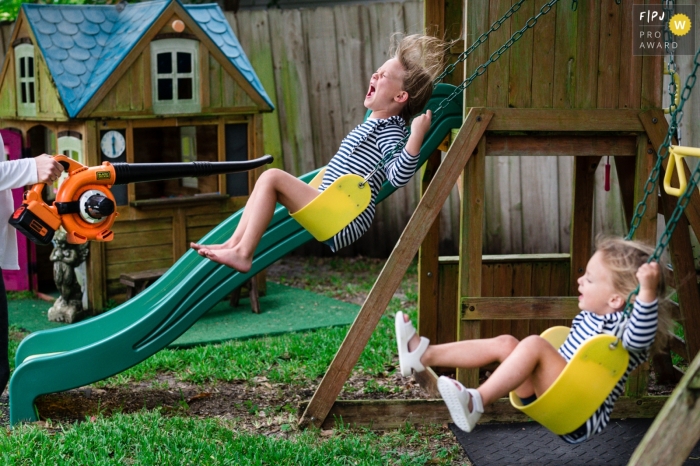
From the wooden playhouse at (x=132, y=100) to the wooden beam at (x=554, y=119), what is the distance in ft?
11.9

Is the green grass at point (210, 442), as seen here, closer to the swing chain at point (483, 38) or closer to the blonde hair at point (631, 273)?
the blonde hair at point (631, 273)

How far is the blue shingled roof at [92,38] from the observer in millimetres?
7105

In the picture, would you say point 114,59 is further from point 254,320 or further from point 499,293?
point 499,293

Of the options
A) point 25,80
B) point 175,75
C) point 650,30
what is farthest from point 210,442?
point 25,80

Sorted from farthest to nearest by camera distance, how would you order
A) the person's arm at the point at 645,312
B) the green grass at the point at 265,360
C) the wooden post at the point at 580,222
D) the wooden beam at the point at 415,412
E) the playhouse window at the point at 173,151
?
1. the playhouse window at the point at 173,151
2. the green grass at the point at 265,360
3. the wooden post at the point at 580,222
4. the wooden beam at the point at 415,412
5. the person's arm at the point at 645,312

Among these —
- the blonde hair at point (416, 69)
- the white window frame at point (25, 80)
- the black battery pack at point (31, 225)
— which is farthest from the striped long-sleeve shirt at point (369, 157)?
the white window frame at point (25, 80)

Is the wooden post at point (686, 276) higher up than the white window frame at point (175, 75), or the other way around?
the white window frame at point (175, 75)

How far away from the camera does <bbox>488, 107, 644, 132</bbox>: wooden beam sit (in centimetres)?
454

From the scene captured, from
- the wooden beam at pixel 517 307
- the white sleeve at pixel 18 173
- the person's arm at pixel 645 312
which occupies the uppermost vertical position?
the white sleeve at pixel 18 173

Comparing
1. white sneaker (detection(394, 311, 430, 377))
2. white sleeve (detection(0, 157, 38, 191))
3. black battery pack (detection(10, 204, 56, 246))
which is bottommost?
white sneaker (detection(394, 311, 430, 377))

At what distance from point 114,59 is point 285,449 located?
4.13 metres

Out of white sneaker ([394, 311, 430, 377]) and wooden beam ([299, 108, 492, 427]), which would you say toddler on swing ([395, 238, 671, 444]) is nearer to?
white sneaker ([394, 311, 430, 377])

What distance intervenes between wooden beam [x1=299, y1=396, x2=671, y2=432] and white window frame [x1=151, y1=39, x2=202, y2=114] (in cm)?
345

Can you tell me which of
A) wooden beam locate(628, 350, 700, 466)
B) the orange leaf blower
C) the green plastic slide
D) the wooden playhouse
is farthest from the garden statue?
wooden beam locate(628, 350, 700, 466)
